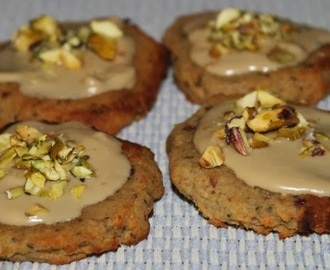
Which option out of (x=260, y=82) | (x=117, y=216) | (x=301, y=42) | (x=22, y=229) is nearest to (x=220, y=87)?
(x=260, y=82)

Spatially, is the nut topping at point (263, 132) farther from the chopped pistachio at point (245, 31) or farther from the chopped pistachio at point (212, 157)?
the chopped pistachio at point (245, 31)

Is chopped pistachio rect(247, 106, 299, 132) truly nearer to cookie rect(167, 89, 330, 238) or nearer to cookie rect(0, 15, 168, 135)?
cookie rect(167, 89, 330, 238)

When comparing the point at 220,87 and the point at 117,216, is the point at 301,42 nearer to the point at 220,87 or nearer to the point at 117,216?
the point at 220,87

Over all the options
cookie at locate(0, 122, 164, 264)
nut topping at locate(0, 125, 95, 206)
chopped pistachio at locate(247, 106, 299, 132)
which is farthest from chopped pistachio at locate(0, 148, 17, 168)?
chopped pistachio at locate(247, 106, 299, 132)

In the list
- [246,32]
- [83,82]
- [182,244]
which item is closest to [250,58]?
[246,32]

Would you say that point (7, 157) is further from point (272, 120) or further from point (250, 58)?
point (250, 58)

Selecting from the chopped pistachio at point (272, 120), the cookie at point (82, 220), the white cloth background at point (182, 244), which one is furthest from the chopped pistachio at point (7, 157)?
the chopped pistachio at point (272, 120)
